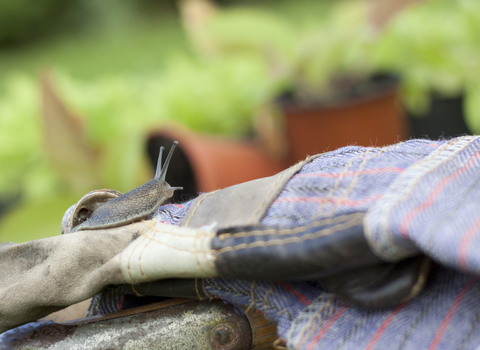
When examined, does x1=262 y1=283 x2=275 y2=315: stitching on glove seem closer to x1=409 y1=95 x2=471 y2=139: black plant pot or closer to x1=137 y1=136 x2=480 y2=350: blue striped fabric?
x1=137 y1=136 x2=480 y2=350: blue striped fabric

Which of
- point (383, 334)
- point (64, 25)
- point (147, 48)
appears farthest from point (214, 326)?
point (64, 25)

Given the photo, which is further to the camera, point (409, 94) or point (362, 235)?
point (409, 94)

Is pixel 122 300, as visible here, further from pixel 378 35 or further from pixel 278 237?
pixel 378 35

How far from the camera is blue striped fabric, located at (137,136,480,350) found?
356 millimetres

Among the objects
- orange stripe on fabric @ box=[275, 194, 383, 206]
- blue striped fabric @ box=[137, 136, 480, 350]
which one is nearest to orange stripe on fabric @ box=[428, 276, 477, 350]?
blue striped fabric @ box=[137, 136, 480, 350]

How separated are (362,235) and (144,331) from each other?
9.8 inches

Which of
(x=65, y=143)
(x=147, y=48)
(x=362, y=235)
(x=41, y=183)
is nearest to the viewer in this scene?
(x=362, y=235)

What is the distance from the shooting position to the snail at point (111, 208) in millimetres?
504

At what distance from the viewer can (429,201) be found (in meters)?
0.38

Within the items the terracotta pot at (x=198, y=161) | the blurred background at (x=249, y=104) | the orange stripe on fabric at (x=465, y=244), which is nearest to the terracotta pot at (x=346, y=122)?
the blurred background at (x=249, y=104)

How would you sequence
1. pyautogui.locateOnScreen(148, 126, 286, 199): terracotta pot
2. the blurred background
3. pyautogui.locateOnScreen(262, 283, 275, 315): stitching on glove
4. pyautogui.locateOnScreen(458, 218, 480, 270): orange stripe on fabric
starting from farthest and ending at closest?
1. the blurred background
2. pyautogui.locateOnScreen(148, 126, 286, 199): terracotta pot
3. pyautogui.locateOnScreen(262, 283, 275, 315): stitching on glove
4. pyautogui.locateOnScreen(458, 218, 480, 270): orange stripe on fabric

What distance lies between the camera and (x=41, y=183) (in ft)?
5.43

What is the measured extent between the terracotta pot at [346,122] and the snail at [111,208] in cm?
98

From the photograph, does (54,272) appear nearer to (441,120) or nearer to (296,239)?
(296,239)
